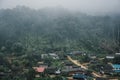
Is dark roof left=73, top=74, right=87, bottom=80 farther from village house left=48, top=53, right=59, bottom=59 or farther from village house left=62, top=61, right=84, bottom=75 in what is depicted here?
village house left=48, top=53, right=59, bottom=59

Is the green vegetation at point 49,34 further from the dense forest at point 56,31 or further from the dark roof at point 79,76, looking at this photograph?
the dark roof at point 79,76

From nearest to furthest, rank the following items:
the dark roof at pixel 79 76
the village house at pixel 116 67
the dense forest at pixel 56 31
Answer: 1. the dark roof at pixel 79 76
2. the village house at pixel 116 67
3. the dense forest at pixel 56 31

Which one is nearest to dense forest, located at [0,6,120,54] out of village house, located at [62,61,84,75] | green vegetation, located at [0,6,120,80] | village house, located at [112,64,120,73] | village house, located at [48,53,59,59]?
green vegetation, located at [0,6,120,80]

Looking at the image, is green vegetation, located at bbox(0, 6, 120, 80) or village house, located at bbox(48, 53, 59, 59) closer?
green vegetation, located at bbox(0, 6, 120, 80)

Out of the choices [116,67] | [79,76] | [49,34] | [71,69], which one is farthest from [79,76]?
[49,34]

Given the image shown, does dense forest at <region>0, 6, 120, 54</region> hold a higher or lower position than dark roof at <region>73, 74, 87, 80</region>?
higher

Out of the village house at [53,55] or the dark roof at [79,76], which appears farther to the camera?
the village house at [53,55]

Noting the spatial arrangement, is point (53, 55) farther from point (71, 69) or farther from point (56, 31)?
point (56, 31)

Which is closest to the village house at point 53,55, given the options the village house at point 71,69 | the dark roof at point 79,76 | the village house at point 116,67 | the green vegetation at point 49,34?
the green vegetation at point 49,34
